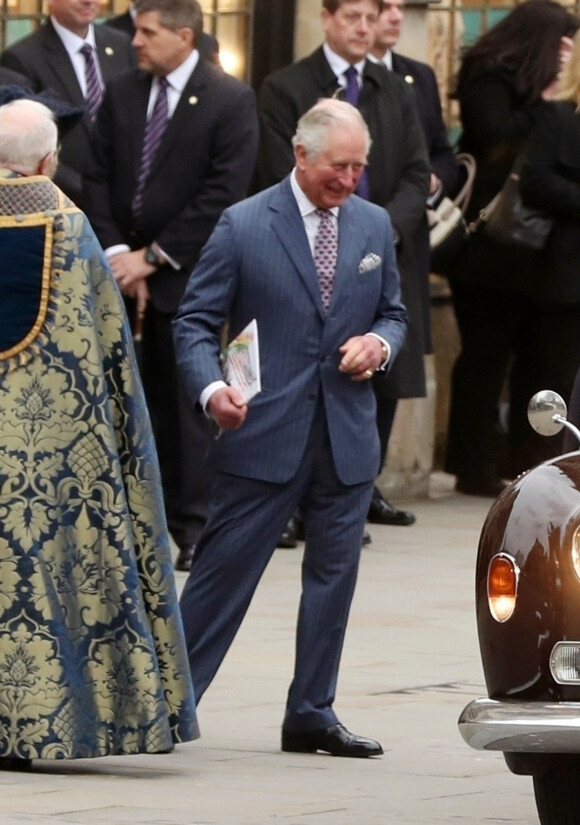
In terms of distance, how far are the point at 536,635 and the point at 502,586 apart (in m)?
0.20

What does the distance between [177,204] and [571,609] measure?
5572mm

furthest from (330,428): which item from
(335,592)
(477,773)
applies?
(477,773)

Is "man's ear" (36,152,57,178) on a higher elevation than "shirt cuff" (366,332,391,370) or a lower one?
higher

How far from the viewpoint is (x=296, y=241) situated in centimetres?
746

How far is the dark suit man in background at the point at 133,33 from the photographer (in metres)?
11.8

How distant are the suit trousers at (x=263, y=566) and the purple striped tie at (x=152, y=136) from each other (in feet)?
12.2

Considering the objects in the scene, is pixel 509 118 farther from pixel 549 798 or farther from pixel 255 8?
pixel 549 798

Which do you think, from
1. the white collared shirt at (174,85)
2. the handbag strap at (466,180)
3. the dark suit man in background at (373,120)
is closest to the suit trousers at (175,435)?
the white collared shirt at (174,85)

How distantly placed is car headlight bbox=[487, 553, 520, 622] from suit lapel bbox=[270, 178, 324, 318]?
1697 mm

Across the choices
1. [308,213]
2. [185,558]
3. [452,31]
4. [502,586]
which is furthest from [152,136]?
[502,586]

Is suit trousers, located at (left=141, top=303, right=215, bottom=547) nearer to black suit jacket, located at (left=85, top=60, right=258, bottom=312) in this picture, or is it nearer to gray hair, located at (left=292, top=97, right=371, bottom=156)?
black suit jacket, located at (left=85, top=60, right=258, bottom=312)

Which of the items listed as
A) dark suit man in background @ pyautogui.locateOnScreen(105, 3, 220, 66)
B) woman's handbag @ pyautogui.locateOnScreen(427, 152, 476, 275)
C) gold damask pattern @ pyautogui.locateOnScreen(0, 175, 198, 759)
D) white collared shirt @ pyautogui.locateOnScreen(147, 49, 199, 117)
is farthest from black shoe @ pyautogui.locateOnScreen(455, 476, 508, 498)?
gold damask pattern @ pyautogui.locateOnScreen(0, 175, 198, 759)

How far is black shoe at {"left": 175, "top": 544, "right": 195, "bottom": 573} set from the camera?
10.7 meters

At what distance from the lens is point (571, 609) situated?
567 cm
